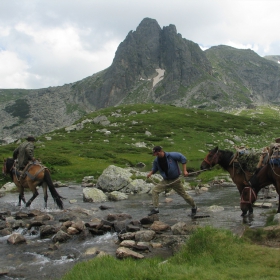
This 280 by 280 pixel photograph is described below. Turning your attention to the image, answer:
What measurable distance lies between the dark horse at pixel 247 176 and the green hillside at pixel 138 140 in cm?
2028

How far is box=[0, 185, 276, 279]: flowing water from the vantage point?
8.58m

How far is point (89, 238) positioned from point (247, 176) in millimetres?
7236

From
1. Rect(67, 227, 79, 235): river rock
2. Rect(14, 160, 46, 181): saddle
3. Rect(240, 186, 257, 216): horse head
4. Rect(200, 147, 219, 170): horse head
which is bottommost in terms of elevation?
Rect(67, 227, 79, 235): river rock

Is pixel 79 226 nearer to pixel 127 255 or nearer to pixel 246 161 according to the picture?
pixel 127 255

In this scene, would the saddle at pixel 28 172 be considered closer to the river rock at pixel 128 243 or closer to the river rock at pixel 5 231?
the river rock at pixel 5 231

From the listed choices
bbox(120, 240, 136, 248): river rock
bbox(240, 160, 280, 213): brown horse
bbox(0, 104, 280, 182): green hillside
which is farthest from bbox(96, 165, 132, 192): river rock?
bbox(120, 240, 136, 248): river rock

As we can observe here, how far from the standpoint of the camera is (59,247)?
33.4 ft

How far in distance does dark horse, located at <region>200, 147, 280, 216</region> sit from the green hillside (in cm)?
2028

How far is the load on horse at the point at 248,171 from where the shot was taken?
12.0 metres

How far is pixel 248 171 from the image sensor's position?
13523 millimetres

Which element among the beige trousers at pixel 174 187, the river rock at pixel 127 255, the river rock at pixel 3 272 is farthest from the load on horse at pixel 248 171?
the river rock at pixel 3 272

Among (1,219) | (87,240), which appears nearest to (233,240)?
(87,240)

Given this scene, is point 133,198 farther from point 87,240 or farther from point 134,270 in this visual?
point 134,270

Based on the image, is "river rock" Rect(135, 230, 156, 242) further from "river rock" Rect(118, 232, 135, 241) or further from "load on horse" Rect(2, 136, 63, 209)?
"load on horse" Rect(2, 136, 63, 209)
